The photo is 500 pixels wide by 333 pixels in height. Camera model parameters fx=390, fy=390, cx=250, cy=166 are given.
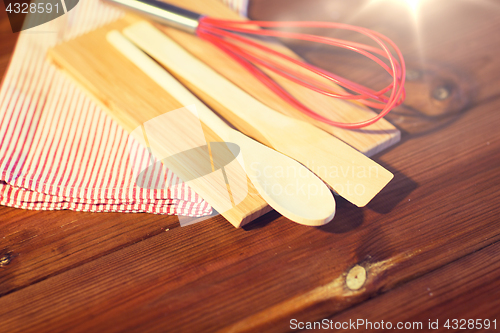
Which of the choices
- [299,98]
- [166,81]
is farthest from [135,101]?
[299,98]

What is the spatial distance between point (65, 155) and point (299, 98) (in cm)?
19

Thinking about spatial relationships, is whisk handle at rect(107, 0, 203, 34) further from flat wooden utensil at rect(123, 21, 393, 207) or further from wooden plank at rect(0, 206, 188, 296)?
wooden plank at rect(0, 206, 188, 296)

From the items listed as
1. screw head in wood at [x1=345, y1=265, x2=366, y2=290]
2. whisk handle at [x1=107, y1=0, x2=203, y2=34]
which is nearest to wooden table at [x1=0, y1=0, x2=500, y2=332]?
screw head in wood at [x1=345, y1=265, x2=366, y2=290]

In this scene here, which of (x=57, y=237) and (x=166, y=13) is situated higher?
(x=166, y=13)

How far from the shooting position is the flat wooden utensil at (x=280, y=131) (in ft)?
0.86

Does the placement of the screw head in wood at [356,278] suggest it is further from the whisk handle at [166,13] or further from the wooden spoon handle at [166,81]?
the whisk handle at [166,13]

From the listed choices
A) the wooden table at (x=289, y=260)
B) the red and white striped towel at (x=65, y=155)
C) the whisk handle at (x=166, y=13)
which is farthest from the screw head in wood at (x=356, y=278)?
the whisk handle at (x=166, y=13)

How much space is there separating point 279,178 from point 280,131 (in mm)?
48

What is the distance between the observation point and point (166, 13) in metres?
0.38

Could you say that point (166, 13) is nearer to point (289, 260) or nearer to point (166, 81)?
point (166, 81)

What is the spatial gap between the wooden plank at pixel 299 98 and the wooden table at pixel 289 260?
0.05 ft

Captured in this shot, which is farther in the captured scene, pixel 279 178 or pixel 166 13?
pixel 166 13

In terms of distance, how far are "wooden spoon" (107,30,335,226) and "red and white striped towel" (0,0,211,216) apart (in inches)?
1.8

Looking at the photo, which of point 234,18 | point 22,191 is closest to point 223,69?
point 234,18
